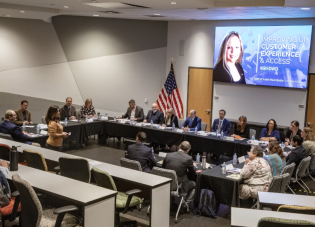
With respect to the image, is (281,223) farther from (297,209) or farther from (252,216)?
(297,209)

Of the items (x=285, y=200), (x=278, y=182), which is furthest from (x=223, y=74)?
(x=285, y=200)

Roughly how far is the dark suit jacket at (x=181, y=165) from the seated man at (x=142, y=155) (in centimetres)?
32

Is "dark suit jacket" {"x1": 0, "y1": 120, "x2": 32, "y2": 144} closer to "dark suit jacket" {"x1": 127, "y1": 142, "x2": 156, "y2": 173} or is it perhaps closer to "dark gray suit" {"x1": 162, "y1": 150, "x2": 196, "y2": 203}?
"dark suit jacket" {"x1": 127, "y1": 142, "x2": 156, "y2": 173}

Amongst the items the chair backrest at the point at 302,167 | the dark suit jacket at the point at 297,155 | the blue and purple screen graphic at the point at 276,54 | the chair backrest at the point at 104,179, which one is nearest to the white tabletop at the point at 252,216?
the chair backrest at the point at 104,179

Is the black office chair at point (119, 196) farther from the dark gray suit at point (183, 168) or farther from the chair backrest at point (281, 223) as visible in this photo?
the chair backrest at point (281, 223)

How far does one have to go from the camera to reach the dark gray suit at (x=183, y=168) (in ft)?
16.9

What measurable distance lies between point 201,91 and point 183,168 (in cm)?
592

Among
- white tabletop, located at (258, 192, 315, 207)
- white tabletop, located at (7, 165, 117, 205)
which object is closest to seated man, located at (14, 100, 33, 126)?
white tabletop, located at (7, 165, 117, 205)

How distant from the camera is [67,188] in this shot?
3.45 meters

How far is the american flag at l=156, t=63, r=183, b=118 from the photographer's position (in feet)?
36.6

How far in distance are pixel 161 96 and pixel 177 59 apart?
1.24 meters

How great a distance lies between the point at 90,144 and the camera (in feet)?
31.3

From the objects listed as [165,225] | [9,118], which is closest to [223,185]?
[165,225]

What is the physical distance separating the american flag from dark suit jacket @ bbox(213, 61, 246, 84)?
4.50 feet
